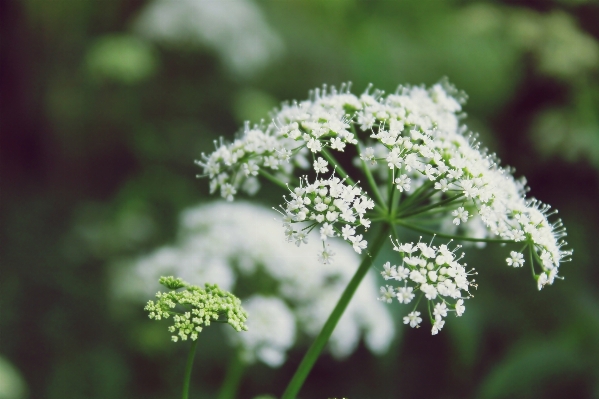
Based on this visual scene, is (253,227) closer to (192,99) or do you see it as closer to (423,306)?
(423,306)

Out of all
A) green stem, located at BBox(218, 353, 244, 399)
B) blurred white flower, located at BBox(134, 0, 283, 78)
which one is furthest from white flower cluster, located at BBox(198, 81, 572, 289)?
blurred white flower, located at BBox(134, 0, 283, 78)

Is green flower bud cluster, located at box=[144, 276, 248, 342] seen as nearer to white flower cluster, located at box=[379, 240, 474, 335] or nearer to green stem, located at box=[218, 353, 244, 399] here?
white flower cluster, located at box=[379, 240, 474, 335]

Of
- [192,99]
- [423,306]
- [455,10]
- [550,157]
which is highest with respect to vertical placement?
[455,10]

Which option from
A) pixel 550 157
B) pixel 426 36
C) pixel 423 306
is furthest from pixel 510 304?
pixel 426 36

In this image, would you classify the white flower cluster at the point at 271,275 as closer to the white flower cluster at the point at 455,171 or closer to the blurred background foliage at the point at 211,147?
the blurred background foliage at the point at 211,147

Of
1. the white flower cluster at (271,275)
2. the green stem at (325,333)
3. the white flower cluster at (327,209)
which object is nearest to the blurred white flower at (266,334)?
the white flower cluster at (271,275)

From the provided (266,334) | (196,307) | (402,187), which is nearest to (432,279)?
(402,187)

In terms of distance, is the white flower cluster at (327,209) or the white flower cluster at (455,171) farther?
the white flower cluster at (455,171)
